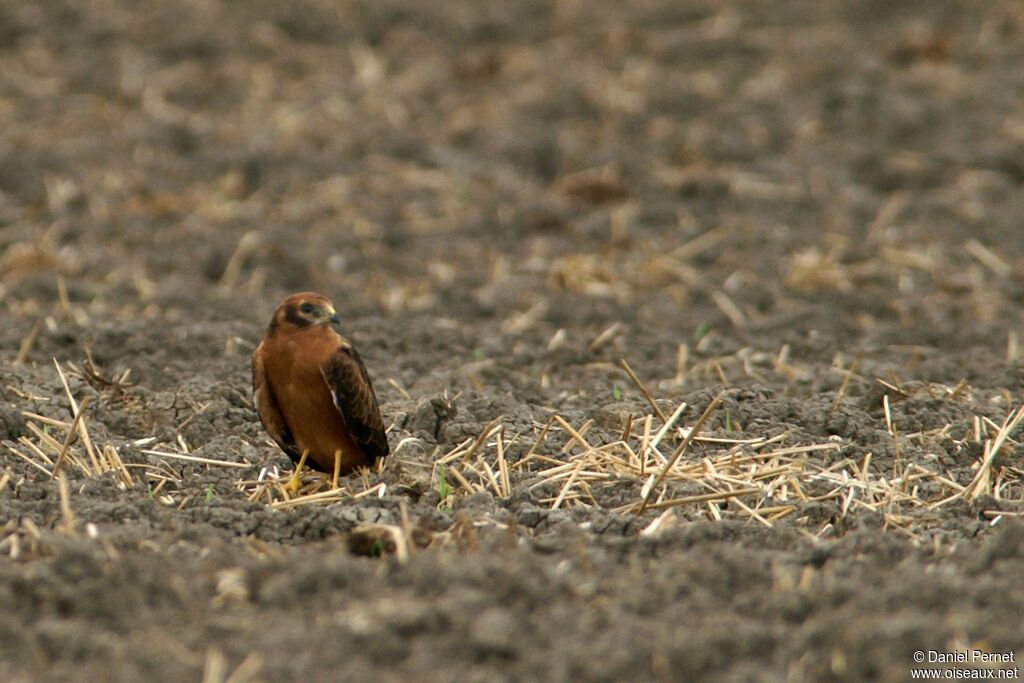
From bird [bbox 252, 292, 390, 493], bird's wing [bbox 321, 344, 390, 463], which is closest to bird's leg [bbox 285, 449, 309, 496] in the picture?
bird [bbox 252, 292, 390, 493]

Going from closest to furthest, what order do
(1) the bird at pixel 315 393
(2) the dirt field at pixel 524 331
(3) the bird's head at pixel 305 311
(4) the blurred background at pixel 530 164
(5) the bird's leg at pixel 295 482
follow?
(2) the dirt field at pixel 524 331 → (5) the bird's leg at pixel 295 482 → (1) the bird at pixel 315 393 → (3) the bird's head at pixel 305 311 → (4) the blurred background at pixel 530 164

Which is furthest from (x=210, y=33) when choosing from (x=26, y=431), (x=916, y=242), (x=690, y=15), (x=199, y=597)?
(x=199, y=597)

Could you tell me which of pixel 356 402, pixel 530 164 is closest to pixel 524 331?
pixel 356 402

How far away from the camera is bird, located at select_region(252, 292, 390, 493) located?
6625 millimetres

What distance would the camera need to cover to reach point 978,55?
47.5ft

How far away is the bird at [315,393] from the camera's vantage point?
21.7ft

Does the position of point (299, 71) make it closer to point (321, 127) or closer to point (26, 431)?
point (321, 127)

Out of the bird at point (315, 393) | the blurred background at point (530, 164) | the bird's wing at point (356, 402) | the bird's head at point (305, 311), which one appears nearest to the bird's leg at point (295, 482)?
the bird at point (315, 393)

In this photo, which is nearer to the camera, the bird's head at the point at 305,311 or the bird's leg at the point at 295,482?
the bird's leg at the point at 295,482

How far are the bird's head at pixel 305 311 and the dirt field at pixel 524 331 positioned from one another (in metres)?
0.68

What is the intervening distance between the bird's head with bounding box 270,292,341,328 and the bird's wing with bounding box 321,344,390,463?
7.0 inches

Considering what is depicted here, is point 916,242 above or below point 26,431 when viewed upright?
below

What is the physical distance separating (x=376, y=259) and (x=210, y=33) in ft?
16.4

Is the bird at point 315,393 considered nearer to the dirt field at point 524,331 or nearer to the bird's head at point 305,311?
the bird's head at point 305,311
